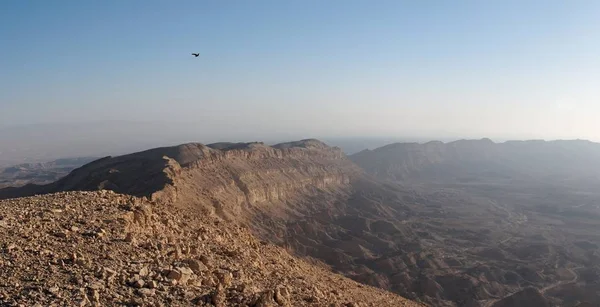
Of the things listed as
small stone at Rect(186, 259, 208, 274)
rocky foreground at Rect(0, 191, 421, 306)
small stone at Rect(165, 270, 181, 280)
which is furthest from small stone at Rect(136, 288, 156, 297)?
small stone at Rect(186, 259, 208, 274)

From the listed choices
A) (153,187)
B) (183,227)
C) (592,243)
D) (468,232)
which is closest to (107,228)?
(183,227)

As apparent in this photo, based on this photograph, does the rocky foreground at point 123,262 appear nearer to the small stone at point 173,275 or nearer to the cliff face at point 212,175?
the small stone at point 173,275

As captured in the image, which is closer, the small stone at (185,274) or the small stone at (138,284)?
the small stone at (138,284)

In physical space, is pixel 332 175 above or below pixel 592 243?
above

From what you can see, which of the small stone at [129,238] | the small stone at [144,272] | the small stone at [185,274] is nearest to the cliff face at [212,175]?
the small stone at [129,238]

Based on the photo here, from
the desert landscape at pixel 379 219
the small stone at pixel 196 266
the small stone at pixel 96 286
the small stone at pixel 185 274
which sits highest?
the small stone at pixel 96 286

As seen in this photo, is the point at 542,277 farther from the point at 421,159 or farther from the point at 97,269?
the point at 421,159

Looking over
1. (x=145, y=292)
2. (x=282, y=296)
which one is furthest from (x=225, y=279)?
(x=145, y=292)

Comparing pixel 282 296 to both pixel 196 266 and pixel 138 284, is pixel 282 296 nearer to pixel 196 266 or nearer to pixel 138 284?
pixel 196 266

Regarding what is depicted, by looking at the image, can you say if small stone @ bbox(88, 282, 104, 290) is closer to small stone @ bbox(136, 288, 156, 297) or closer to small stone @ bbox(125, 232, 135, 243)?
small stone @ bbox(136, 288, 156, 297)
